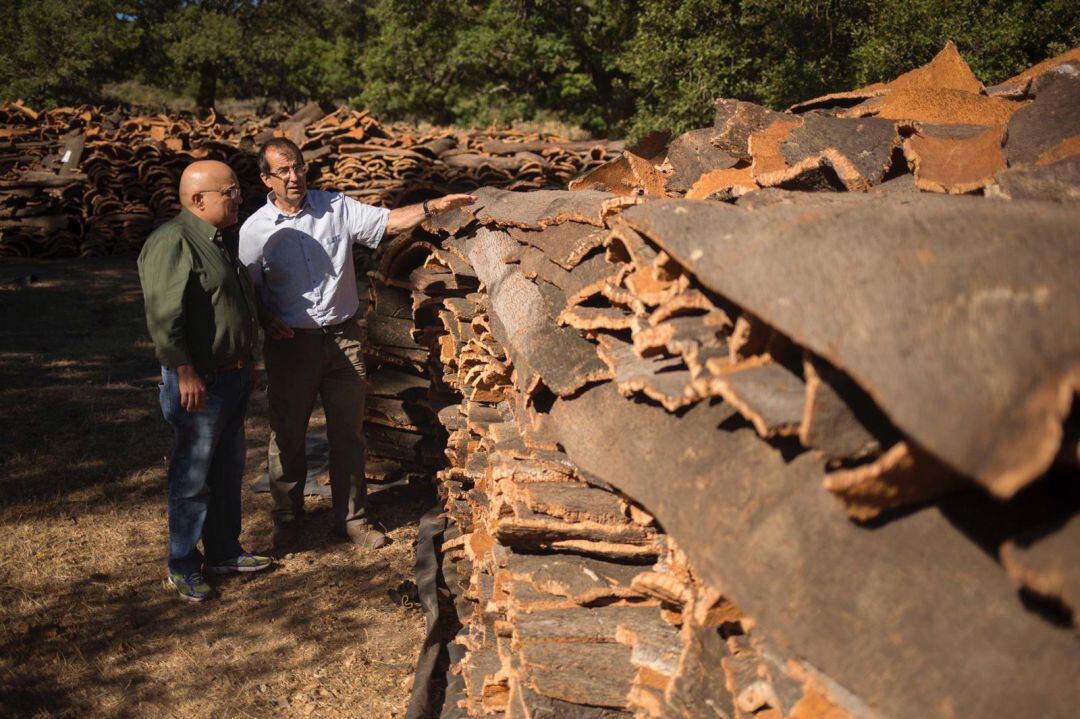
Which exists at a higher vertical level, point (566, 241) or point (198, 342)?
point (566, 241)

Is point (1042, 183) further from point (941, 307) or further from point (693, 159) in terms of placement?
point (693, 159)

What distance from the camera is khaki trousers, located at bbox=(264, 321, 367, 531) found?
18.3ft

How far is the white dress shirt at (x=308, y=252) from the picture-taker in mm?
Result: 5336

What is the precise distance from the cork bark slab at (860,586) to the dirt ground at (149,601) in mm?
3046

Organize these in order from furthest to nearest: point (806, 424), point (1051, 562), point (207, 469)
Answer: point (207, 469), point (806, 424), point (1051, 562)

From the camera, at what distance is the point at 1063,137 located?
2420 mm

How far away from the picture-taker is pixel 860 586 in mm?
1515

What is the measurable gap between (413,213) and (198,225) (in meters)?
1.22

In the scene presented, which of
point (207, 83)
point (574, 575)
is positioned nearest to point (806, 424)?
point (574, 575)

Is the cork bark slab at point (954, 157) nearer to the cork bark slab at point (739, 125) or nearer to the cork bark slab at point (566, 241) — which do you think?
the cork bark slab at point (739, 125)

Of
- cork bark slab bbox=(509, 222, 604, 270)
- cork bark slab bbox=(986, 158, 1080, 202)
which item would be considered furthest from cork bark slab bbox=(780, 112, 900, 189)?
cork bark slab bbox=(509, 222, 604, 270)

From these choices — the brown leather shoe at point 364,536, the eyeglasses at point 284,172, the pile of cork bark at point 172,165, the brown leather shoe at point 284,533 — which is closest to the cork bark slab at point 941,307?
the eyeglasses at point 284,172

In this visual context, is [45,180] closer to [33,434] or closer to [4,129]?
[4,129]

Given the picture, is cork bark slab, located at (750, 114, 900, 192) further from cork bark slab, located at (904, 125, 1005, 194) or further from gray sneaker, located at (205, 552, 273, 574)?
gray sneaker, located at (205, 552, 273, 574)
